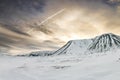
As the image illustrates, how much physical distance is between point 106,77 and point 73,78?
8.97 ft

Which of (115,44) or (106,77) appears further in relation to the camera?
(115,44)

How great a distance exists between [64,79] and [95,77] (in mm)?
2534

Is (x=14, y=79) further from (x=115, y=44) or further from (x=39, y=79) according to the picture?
→ (x=115, y=44)

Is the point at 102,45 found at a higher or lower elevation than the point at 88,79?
higher

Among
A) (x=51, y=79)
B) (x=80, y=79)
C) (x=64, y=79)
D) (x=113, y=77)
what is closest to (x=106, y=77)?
(x=113, y=77)

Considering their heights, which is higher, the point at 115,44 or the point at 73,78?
the point at 115,44

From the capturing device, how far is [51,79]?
800 inches

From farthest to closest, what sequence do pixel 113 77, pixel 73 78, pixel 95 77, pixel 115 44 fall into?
pixel 115 44 → pixel 73 78 → pixel 95 77 → pixel 113 77

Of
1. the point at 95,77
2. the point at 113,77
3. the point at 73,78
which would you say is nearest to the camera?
the point at 113,77

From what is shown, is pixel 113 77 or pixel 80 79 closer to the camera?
pixel 113 77

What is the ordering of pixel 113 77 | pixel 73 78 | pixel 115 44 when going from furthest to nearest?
pixel 115 44 → pixel 73 78 → pixel 113 77

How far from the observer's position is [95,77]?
1797cm

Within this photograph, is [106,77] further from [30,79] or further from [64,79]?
[30,79]

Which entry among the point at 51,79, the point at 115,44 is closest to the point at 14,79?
the point at 51,79
